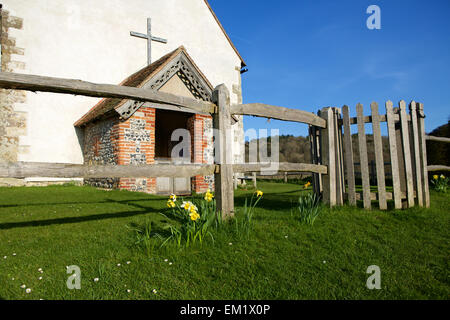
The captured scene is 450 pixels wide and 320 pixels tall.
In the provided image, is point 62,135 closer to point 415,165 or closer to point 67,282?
point 67,282

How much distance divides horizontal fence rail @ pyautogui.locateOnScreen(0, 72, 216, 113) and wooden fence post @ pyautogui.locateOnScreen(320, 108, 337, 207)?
2.41m

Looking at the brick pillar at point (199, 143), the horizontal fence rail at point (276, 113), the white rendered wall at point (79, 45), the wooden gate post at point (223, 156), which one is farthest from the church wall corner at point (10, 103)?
the horizontal fence rail at point (276, 113)

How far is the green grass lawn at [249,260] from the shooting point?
2.13 m

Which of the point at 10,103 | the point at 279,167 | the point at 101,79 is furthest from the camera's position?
the point at 101,79

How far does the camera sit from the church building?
881 centimetres

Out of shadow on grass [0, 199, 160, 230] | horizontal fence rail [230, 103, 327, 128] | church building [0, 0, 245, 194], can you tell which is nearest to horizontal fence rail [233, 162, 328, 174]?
horizontal fence rail [230, 103, 327, 128]

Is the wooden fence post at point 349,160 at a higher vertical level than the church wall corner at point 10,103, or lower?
lower

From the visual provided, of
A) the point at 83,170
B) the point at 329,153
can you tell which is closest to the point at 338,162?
the point at 329,153

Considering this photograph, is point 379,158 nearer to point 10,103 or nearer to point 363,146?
point 363,146

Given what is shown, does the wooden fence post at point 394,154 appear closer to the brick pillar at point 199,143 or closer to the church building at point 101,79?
the church building at point 101,79

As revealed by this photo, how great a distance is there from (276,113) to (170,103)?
1598mm

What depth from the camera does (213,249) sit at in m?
2.86

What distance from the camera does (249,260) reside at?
2635 mm
